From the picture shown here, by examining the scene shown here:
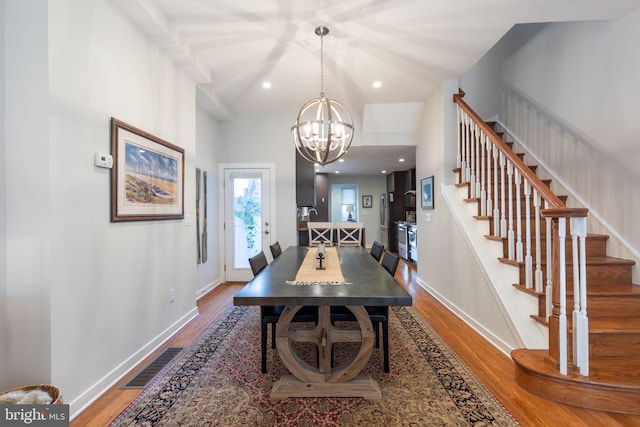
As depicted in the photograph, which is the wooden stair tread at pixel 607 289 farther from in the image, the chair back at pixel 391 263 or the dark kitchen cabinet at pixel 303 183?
the dark kitchen cabinet at pixel 303 183

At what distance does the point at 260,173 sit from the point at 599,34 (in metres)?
4.21

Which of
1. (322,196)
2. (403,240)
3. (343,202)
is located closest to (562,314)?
(403,240)

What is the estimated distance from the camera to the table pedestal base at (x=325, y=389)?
Answer: 1799 millimetres

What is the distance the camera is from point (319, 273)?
2.16m

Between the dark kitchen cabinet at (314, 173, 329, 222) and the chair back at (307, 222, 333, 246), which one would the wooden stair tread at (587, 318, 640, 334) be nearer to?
the chair back at (307, 222, 333, 246)

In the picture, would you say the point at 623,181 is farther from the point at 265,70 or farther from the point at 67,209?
the point at 67,209

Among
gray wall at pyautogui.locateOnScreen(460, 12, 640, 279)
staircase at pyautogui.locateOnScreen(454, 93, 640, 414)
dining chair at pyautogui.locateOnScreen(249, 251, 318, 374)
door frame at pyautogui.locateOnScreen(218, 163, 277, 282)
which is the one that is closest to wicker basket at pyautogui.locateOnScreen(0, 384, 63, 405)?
dining chair at pyautogui.locateOnScreen(249, 251, 318, 374)

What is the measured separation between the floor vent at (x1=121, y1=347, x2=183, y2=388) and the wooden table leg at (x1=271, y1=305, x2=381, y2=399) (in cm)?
93

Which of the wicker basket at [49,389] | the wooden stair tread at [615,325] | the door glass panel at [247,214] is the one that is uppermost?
the door glass panel at [247,214]

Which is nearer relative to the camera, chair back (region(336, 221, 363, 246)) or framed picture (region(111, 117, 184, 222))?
framed picture (region(111, 117, 184, 222))

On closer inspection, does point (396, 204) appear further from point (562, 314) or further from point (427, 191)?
point (562, 314)

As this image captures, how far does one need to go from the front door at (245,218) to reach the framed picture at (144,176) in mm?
1826

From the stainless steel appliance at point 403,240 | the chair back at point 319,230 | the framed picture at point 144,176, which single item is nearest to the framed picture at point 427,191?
the chair back at point 319,230

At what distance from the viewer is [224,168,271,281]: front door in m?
4.73
